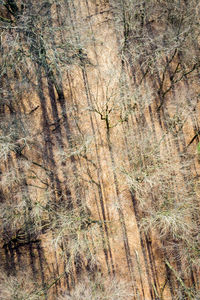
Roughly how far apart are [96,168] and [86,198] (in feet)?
4.54

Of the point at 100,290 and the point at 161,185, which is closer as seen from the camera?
the point at 100,290

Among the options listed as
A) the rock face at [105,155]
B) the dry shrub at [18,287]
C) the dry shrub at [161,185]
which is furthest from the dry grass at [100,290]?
the dry shrub at [161,185]

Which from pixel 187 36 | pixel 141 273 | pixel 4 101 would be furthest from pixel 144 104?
pixel 141 273

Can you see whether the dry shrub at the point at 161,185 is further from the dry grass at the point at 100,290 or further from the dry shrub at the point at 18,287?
the dry shrub at the point at 18,287

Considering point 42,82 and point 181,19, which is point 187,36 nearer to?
point 181,19

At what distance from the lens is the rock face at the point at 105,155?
42.6 feet

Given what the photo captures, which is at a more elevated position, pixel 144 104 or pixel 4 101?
pixel 4 101

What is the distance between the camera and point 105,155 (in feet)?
44.1

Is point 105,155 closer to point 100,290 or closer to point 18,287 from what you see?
point 100,290

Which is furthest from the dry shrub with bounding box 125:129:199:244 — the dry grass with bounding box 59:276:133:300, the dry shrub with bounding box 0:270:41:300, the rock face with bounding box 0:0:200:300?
the dry shrub with bounding box 0:270:41:300

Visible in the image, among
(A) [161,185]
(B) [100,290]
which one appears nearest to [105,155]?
(A) [161,185]

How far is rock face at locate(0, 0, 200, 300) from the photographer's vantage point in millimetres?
12977

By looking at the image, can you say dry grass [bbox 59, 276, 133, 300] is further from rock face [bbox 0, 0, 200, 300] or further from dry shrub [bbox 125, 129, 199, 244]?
dry shrub [bbox 125, 129, 199, 244]

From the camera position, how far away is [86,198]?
1334cm
